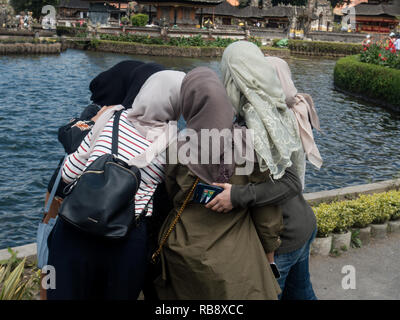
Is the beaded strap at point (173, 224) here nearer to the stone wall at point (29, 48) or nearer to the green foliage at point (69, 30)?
the stone wall at point (29, 48)

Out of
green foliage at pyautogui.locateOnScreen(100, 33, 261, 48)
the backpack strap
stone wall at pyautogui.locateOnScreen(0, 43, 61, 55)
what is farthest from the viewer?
green foliage at pyautogui.locateOnScreen(100, 33, 261, 48)

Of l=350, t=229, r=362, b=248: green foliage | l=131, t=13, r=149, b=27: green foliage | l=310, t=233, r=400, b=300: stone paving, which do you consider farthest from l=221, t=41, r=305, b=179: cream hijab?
l=131, t=13, r=149, b=27: green foliage

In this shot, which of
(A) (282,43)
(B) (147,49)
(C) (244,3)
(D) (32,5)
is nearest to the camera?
(B) (147,49)

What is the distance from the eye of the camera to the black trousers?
98.3 inches

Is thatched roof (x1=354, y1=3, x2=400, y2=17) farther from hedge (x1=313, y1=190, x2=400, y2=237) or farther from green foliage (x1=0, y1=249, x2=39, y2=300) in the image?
green foliage (x1=0, y1=249, x2=39, y2=300)

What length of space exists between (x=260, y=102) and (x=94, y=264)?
1.19 metres

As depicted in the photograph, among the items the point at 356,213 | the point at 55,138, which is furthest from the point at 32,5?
the point at 356,213

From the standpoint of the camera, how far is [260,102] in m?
2.59

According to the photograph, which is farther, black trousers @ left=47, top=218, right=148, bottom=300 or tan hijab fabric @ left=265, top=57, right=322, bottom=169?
tan hijab fabric @ left=265, top=57, right=322, bottom=169

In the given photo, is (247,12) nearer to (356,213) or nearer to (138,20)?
(138,20)

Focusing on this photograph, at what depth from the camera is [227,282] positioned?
2498mm

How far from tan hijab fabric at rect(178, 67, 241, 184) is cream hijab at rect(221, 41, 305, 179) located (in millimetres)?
141

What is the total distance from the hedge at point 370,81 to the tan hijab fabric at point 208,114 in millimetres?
16627

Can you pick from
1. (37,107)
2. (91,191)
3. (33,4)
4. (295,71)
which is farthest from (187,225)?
(33,4)
